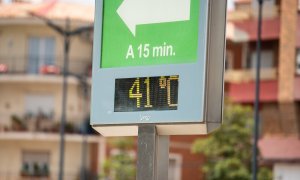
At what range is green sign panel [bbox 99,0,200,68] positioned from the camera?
14.7 m

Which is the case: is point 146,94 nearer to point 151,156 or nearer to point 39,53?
point 151,156

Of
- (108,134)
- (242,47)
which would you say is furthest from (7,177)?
(108,134)

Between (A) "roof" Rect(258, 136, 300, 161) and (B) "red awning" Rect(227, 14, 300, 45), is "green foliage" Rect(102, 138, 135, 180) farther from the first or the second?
(A) "roof" Rect(258, 136, 300, 161)

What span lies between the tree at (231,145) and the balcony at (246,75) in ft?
6.50

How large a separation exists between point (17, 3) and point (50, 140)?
8515 millimetres

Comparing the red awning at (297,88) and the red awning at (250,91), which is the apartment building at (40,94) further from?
the red awning at (297,88)

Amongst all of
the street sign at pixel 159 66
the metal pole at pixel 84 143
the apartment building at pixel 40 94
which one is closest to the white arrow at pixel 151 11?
the street sign at pixel 159 66

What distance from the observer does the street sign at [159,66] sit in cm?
1453

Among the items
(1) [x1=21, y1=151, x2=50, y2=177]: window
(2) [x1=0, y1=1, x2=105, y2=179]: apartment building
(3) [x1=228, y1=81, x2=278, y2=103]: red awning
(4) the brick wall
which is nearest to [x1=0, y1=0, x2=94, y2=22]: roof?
(2) [x1=0, y1=1, x2=105, y2=179]: apartment building

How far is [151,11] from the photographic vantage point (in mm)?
15125

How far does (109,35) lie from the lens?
15.6m

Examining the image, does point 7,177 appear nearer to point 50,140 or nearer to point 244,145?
point 50,140

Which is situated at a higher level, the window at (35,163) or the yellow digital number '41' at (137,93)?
the yellow digital number '41' at (137,93)

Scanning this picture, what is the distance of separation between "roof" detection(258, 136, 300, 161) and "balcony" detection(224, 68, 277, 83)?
4.86m
